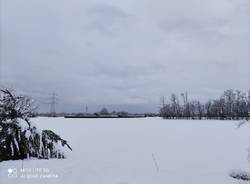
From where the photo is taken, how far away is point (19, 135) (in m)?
11.8

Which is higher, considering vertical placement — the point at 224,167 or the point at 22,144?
the point at 22,144

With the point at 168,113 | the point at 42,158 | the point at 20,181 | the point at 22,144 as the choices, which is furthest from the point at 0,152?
the point at 168,113

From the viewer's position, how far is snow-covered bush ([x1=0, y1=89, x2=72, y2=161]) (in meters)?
11.7

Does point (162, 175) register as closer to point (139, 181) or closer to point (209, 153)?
point (139, 181)

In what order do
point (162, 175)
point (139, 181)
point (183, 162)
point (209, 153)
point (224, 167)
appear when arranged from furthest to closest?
point (209, 153) → point (183, 162) → point (224, 167) → point (162, 175) → point (139, 181)

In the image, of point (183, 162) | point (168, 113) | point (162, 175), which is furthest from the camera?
point (168, 113)

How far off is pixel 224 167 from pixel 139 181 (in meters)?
5.16

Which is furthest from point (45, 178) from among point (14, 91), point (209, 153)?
point (209, 153)

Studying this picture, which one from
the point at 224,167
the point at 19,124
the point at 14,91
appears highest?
the point at 14,91

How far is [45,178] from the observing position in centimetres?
809

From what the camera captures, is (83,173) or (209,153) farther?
(209,153)

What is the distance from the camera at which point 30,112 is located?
12.7 m

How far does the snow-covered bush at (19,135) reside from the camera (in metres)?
11.7

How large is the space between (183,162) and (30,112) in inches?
272
